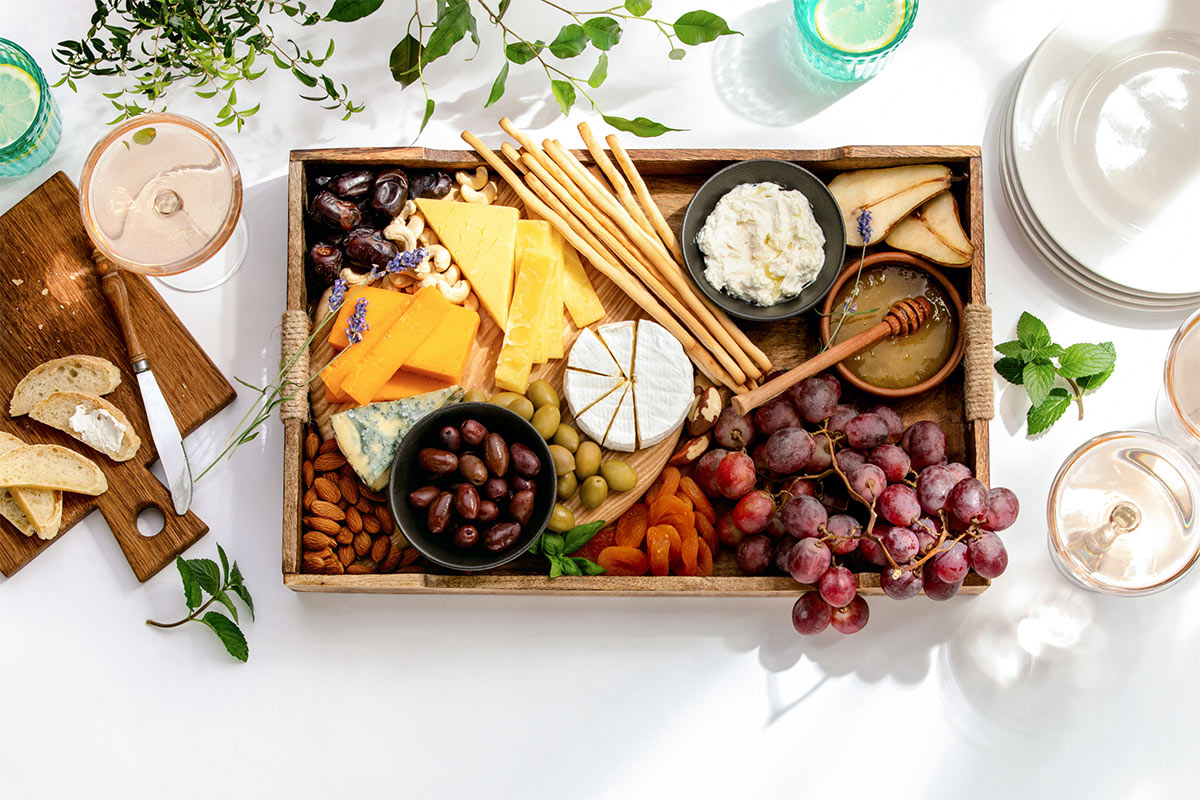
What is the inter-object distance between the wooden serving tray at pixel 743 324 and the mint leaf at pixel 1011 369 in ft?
0.32

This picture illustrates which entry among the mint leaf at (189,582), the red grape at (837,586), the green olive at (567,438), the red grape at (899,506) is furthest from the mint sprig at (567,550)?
the mint leaf at (189,582)

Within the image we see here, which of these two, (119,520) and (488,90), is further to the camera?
(488,90)

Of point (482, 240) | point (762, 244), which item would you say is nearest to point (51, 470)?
point (482, 240)

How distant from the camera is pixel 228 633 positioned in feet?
5.07

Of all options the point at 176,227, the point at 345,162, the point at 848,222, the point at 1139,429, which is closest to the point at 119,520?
the point at 176,227

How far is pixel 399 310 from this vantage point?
1546mm

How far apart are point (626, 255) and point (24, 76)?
107 cm

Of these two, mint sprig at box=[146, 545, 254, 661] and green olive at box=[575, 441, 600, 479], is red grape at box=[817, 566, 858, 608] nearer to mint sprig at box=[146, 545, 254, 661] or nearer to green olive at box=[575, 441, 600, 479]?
green olive at box=[575, 441, 600, 479]

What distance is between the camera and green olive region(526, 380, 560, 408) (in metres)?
1.53

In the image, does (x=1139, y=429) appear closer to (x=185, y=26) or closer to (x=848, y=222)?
(x=848, y=222)

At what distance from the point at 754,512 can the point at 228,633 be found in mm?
866

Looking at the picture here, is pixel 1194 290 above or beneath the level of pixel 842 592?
above

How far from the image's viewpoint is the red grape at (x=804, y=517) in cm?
141

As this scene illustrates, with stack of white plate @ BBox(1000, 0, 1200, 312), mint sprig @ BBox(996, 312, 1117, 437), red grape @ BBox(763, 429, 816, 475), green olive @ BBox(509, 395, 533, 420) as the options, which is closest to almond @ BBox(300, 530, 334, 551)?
green olive @ BBox(509, 395, 533, 420)
